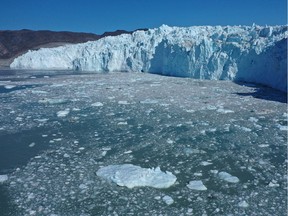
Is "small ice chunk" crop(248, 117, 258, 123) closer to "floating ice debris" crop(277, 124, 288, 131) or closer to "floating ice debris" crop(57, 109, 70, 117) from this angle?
"floating ice debris" crop(277, 124, 288, 131)

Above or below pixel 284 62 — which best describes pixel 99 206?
below

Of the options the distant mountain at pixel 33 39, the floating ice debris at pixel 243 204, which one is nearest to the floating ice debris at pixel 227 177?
the floating ice debris at pixel 243 204

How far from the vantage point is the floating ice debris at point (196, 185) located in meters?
3.52

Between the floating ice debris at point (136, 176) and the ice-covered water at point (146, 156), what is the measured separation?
3.1 inches

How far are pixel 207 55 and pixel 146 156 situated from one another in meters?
11.9

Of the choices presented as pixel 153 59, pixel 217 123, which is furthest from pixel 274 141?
pixel 153 59

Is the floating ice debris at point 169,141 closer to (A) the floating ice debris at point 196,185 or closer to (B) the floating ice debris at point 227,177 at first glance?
(B) the floating ice debris at point 227,177

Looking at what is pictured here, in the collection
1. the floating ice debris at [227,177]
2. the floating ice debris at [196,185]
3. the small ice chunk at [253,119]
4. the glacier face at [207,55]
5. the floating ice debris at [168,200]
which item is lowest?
the floating ice debris at [168,200]

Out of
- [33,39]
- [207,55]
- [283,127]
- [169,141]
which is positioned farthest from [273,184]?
[33,39]

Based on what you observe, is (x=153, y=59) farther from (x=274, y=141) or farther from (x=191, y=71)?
(x=274, y=141)

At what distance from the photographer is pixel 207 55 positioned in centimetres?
1551

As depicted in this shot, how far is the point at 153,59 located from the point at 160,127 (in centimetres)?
1507

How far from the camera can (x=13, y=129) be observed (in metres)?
5.95

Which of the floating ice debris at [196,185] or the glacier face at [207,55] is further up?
the glacier face at [207,55]
